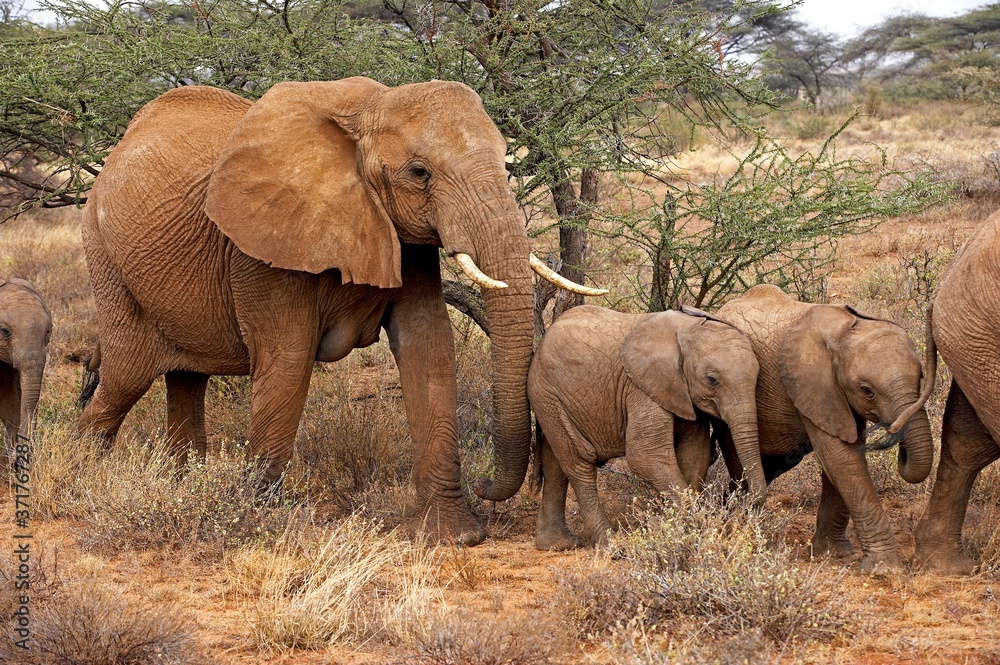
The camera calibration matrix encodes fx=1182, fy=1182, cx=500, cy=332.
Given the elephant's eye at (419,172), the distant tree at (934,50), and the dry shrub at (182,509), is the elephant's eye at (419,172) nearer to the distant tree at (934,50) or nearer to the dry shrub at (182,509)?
the dry shrub at (182,509)

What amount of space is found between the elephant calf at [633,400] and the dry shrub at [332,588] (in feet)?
2.84

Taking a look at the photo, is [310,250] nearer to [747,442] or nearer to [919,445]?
[747,442]

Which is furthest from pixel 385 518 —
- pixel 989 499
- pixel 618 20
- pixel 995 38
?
pixel 995 38

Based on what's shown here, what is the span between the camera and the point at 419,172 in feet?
18.3

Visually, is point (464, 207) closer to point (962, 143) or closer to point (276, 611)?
point (276, 611)

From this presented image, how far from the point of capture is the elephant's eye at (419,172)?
18.2ft

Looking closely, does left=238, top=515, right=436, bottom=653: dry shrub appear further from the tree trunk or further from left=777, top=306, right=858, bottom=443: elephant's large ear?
the tree trunk

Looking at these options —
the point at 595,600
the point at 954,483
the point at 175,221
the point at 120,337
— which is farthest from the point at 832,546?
the point at 120,337

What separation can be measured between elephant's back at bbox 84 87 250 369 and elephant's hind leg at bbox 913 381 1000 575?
3.69 m

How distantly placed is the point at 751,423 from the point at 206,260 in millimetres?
3054

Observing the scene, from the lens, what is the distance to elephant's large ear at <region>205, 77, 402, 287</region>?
5.70 metres

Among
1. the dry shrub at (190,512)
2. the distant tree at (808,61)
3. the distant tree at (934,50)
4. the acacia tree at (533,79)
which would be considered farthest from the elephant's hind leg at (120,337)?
the distant tree at (808,61)

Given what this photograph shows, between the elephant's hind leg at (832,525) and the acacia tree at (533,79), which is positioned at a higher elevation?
the acacia tree at (533,79)

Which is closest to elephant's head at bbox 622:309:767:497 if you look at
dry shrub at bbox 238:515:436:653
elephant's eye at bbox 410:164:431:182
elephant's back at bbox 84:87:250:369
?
elephant's eye at bbox 410:164:431:182
